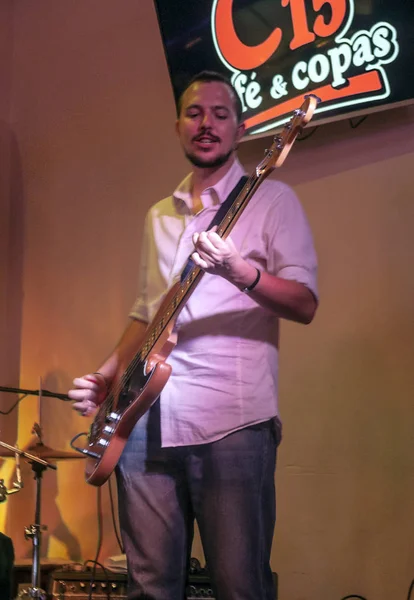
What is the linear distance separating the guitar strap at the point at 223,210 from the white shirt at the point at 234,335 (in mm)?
41

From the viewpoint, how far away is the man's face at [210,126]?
1743 mm

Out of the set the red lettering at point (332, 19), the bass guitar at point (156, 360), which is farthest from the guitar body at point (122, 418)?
the red lettering at point (332, 19)

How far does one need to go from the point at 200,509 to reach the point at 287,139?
808 millimetres

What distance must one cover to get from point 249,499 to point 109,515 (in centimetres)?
178

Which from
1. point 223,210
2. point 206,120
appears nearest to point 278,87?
point 206,120

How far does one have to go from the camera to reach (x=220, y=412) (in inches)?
60.1

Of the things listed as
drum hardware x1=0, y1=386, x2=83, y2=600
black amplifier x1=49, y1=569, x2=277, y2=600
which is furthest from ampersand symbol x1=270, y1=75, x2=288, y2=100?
black amplifier x1=49, y1=569, x2=277, y2=600

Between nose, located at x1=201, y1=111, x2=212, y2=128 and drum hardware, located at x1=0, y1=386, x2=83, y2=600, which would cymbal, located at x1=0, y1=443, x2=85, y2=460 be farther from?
nose, located at x1=201, y1=111, x2=212, y2=128

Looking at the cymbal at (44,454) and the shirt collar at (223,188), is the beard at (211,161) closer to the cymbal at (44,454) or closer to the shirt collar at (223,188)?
the shirt collar at (223,188)

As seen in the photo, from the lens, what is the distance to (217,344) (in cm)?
158

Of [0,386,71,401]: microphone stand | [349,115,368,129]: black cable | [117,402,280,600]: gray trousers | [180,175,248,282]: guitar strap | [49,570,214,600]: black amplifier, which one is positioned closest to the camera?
[117,402,280,600]: gray trousers

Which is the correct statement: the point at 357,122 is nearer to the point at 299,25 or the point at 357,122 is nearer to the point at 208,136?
the point at 299,25

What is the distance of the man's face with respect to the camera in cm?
174

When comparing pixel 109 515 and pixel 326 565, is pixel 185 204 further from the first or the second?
pixel 109 515
